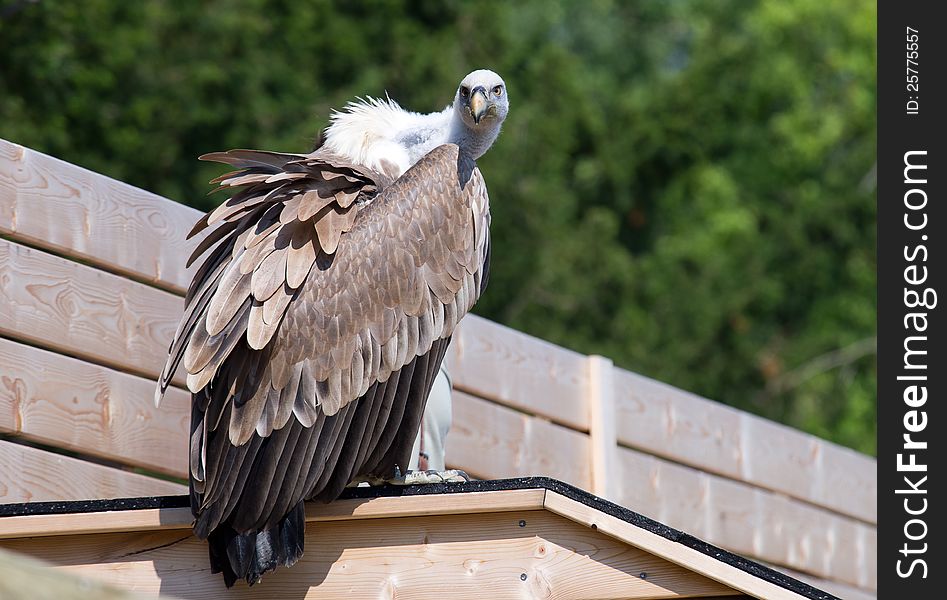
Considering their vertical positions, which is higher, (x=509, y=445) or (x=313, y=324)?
(x=509, y=445)

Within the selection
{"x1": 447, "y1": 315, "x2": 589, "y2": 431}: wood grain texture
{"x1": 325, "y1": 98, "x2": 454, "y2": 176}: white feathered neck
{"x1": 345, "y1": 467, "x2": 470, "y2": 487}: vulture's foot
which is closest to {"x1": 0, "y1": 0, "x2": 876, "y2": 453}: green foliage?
{"x1": 447, "y1": 315, "x2": 589, "y2": 431}: wood grain texture

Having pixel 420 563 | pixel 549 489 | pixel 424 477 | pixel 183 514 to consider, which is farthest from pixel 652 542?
pixel 183 514

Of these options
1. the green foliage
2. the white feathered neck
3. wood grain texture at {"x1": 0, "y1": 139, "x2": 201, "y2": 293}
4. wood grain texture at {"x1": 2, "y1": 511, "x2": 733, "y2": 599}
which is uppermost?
the green foliage

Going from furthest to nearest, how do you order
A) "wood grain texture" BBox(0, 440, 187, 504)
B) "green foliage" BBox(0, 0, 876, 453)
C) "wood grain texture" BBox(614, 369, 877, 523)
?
"green foliage" BBox(0, 0, 876, 453), "wood grain texture" BBox(614, 369, 877, 523), "wood grain texture" BBox(0, 440, 187, 504)

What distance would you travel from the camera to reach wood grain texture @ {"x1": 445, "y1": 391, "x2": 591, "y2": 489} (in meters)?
5.94

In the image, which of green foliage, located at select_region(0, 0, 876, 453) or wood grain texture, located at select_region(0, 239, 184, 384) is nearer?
wood grain texture, located at select_region(0, 239, 184, 384)

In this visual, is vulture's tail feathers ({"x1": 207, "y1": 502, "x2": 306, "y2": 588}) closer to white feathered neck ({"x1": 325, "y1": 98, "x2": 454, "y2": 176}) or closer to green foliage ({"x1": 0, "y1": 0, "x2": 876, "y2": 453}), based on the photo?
white feathered neck ({"x1": 325, "y1": 98, "x2": 454, "y2": 176})

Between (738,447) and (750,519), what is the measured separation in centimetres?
40

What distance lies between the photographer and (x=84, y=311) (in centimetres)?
480

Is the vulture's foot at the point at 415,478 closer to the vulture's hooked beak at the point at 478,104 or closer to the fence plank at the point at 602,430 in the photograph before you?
the vulture's hooked beak at the point at 478,104

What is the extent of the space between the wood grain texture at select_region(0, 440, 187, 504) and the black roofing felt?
51cm

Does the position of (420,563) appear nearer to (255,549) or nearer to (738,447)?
(255,549)

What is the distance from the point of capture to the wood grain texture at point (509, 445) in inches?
234
